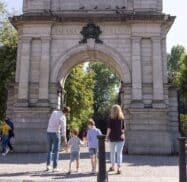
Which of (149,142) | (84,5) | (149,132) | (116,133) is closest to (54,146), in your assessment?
(116,133)

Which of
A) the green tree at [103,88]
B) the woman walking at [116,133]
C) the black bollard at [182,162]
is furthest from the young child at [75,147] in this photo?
the green tree at [103,88]

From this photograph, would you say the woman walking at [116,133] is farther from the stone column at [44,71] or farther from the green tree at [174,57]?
the green tree at [174,57]

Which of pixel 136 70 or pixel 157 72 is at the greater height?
pixel 136 70

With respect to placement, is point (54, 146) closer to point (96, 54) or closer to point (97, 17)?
point (96, 54)

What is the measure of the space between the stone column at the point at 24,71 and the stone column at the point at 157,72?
6577 mm

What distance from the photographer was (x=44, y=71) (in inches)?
775

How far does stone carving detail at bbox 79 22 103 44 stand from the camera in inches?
790

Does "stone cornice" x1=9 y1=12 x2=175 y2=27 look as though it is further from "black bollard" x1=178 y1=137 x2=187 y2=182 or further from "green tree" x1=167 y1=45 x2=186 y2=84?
"green tree" x1=167 y1=45 x2=186 y2=84

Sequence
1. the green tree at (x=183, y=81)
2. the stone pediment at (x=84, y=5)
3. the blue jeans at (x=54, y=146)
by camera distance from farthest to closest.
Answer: the green tree at (x=183, y=81)
the stone pediment at (x=84, y=5)
the blue jeans at (x=54, y=146)

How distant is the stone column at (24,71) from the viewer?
63.8 ft

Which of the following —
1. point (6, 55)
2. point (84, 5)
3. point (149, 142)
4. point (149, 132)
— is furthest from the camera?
point (6, 55)

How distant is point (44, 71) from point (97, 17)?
401 centimetres

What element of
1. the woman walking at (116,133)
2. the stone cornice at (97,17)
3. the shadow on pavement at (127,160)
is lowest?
the shadow on pavement at (127,160)

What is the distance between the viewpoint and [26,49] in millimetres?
19906
